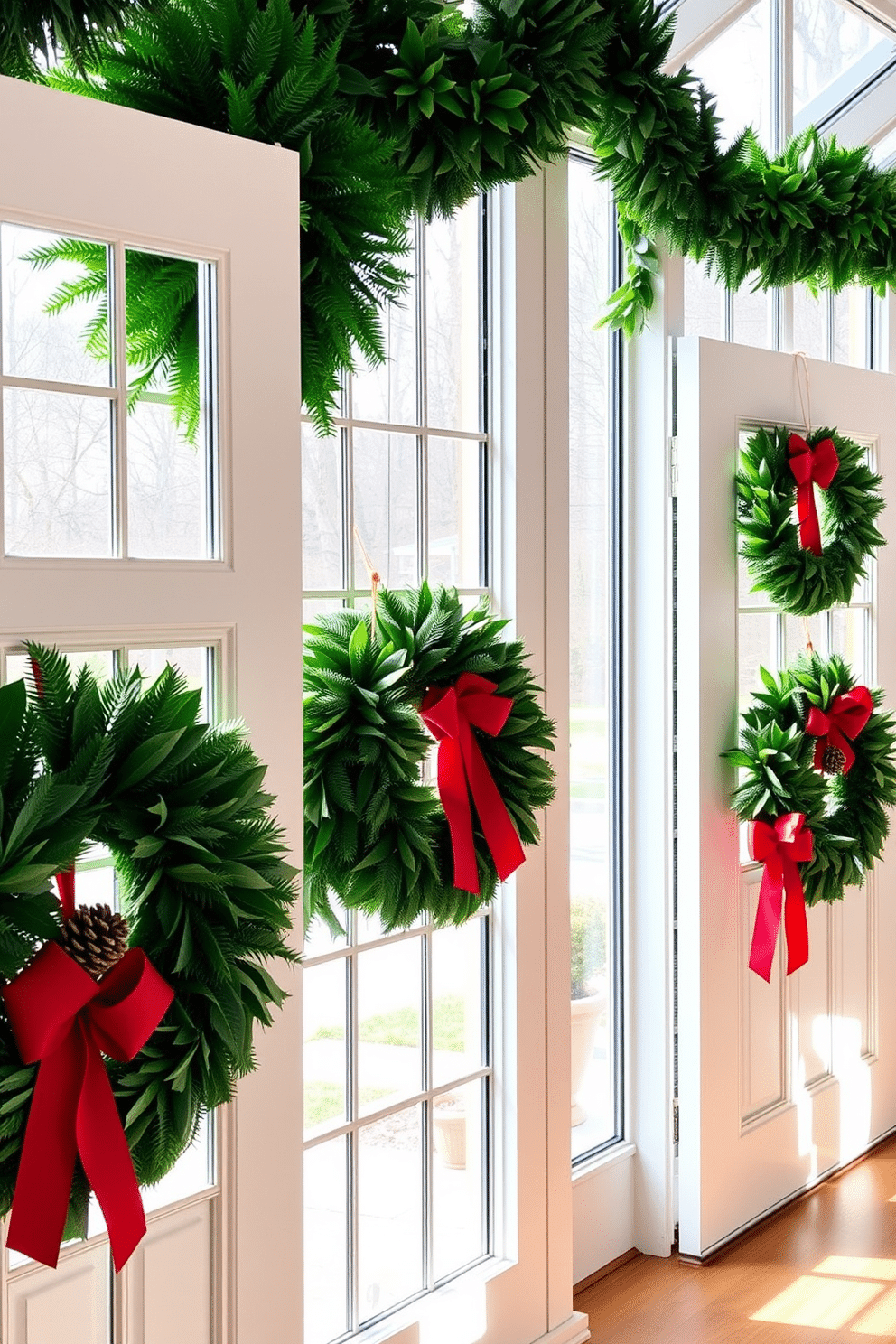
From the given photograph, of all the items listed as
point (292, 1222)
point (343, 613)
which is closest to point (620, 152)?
point (343, 613)

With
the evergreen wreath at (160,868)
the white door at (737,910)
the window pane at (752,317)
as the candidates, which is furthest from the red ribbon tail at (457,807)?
the window pane at (752,317)

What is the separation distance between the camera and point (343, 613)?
6.31 feet

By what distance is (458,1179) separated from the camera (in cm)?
229

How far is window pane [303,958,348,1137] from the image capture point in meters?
2.00

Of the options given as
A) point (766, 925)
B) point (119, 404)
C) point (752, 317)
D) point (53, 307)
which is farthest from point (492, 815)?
point (752, 317)

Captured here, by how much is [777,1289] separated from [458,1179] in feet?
2.59

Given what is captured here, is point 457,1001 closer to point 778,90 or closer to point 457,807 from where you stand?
point 457,807

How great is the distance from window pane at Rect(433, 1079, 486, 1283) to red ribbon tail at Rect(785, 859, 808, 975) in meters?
0.82

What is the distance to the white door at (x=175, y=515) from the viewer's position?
55.6 inches

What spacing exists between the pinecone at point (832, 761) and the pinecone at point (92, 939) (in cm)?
191

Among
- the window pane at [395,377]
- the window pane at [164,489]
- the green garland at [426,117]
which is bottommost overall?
the window pane at [164,489]

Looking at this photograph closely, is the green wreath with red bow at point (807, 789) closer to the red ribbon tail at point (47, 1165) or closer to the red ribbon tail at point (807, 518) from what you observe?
→ the red ribbon tail at point (807, 518)

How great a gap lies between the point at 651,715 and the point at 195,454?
1.43 meters

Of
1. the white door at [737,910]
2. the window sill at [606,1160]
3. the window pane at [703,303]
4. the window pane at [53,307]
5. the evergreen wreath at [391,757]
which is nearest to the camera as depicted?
the window pane at [53,307]
